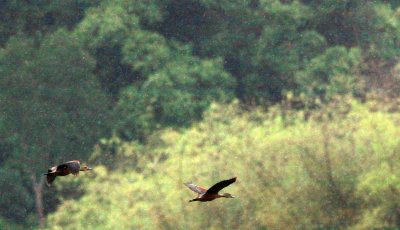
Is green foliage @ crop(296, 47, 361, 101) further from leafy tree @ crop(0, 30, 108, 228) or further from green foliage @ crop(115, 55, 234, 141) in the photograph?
leafy tree @ crop(0, 30, 108, 228)

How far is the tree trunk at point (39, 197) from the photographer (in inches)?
1059

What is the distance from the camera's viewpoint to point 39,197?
27.6 metres

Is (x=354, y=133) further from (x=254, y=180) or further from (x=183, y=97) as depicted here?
(x=183, y=97)

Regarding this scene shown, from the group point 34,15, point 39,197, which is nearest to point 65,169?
point 39,197

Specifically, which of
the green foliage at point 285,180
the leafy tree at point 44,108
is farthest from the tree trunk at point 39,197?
the green foliage at point 285,180

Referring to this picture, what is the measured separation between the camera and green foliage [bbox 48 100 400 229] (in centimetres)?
1705

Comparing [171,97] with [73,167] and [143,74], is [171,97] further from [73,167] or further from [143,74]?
[73,167]

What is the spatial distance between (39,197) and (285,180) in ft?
37.5

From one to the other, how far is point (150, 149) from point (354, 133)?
706 centimetres

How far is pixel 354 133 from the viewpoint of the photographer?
58.2 feet

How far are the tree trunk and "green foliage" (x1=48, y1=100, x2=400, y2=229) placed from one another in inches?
327

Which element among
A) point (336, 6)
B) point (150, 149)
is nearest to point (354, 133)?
point (150, 149)

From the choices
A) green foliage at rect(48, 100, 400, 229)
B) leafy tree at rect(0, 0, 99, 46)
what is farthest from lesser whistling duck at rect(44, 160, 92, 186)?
leafy tree at rect(0, 0, 99, 46)

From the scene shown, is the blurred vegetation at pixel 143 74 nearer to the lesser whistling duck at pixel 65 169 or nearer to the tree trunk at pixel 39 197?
the tree trunk at pixel 39 197
